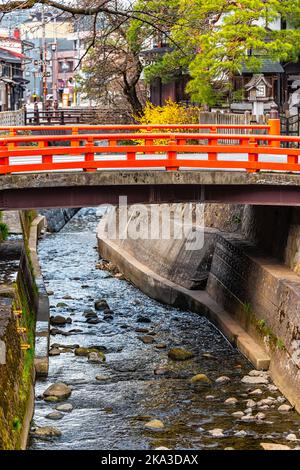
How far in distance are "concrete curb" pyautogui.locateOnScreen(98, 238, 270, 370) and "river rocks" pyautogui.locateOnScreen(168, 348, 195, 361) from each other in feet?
4.68

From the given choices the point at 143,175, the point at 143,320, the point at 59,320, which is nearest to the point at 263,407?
the point at 143,175

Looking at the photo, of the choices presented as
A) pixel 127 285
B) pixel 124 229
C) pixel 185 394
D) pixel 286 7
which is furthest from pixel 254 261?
pixel 286 7

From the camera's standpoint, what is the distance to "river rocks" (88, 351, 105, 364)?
23.6 m

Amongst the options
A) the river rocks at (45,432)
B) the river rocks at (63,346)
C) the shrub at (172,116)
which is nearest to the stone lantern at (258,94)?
the shrub at (172,116)

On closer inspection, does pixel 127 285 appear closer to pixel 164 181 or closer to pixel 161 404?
pixel 164 181

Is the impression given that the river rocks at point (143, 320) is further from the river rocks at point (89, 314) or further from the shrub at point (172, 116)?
the shrub at point (172, 116)

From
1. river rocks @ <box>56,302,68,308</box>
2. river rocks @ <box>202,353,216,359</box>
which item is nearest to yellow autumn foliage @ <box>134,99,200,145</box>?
river rocks @ <box>56,302,68,308</box>

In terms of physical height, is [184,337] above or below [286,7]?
below

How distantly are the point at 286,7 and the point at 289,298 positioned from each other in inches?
820

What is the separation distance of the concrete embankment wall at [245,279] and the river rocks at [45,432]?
17.5 ft

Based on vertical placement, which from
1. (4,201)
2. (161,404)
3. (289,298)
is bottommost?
(161,404)

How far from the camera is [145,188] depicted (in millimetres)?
23719

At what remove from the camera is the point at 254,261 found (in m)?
25.9

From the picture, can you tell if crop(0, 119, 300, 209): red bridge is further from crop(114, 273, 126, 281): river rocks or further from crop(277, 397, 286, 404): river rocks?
crop(114, 273, 126, 281): river rocks
